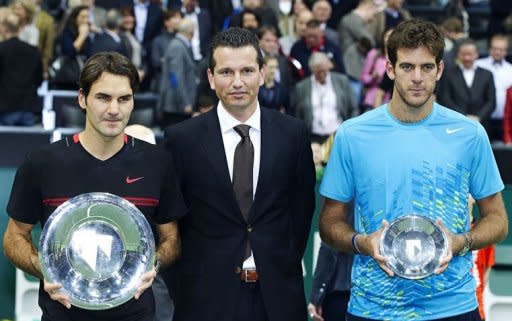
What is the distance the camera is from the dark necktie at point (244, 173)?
6383 millimetres

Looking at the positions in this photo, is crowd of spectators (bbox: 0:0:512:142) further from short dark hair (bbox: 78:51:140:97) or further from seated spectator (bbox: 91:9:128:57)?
short dark hair (bbox: 78:51:140:97)

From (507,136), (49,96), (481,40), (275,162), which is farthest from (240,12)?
(275,162)

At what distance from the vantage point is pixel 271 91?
14086 mm

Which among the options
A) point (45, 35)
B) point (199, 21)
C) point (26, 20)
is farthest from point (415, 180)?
point (45, 35)

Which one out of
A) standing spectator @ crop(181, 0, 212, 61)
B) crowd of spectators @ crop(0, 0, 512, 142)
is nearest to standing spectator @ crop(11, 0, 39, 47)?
crowd of spectators @ crop(0, 0, 512, 142)

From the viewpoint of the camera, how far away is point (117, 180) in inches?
236

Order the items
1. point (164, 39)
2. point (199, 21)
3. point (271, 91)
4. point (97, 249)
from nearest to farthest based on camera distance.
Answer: point (97, 249)
point (271, 91)
point (164, 39)
point (199, 21)

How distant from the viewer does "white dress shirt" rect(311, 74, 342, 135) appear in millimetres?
14344

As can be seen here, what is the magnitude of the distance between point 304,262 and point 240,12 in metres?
7.43

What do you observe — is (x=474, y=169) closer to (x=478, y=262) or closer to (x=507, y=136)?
(x=478, y=262)

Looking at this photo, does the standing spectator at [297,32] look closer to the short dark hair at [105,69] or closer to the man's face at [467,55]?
the man's face at [467,55]

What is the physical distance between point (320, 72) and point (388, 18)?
3.56 m

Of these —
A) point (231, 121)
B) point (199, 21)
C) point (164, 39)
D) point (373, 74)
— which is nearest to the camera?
point (231, 121)

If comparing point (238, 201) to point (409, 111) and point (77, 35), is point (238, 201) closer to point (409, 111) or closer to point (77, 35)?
point (409, 111)
